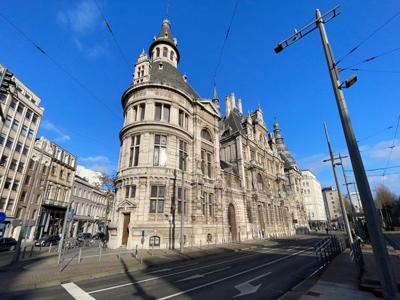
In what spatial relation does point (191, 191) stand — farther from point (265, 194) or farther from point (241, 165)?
point (265, 194)

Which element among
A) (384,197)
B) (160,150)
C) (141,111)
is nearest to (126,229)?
(160,150)

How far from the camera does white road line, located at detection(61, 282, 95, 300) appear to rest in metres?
7.41

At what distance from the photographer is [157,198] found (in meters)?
22.6

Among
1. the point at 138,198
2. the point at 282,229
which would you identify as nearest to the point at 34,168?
the point at 138,198

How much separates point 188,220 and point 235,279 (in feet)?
48.6

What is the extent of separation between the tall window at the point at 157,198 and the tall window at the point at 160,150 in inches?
107

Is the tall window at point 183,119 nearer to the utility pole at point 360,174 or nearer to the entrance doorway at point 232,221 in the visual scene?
the entrance doorway at point 232,221

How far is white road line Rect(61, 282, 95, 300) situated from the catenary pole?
344 inches

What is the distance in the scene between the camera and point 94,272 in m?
11.0

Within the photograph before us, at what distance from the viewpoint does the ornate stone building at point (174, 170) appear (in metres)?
22.2

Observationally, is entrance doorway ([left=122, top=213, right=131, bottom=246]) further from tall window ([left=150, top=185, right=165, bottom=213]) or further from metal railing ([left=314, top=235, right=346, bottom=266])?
metal railing ([left=314, top=235, right=346, bottom=266])

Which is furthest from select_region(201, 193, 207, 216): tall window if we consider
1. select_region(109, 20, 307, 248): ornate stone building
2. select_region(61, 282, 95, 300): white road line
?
select_region(61, 282, 95, 300): white road line

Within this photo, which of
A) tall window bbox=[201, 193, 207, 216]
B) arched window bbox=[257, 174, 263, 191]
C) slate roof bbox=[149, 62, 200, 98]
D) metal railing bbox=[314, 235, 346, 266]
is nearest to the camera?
metal railing bbox=[314, 235, 346, 266]

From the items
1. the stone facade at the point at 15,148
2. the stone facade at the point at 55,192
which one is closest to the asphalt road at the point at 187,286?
the stone facade at the point at 15,148
